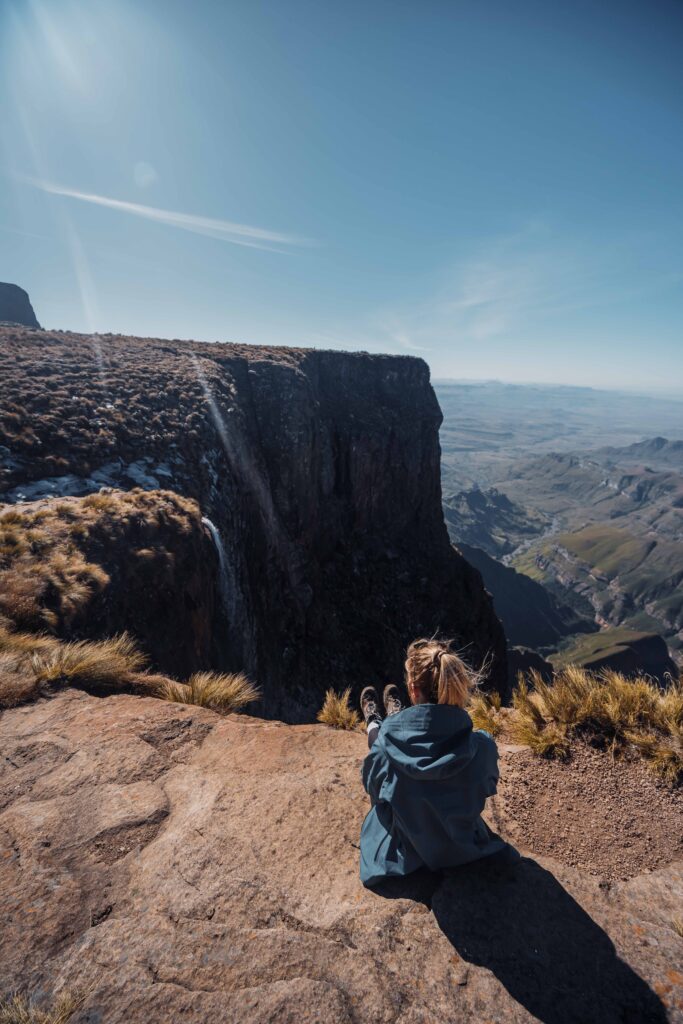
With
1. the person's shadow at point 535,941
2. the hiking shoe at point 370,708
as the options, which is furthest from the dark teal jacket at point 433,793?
the hiking shoe at point 370,708

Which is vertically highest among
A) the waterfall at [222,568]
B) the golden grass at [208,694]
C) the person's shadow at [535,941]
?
the person's shadow at [535,941]

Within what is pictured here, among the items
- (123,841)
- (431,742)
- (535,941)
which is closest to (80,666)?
(123,841)

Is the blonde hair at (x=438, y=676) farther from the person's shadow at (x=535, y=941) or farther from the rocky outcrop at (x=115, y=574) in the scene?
the rocky outcrop at (x=115, y=574)

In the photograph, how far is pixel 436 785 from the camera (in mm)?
3709

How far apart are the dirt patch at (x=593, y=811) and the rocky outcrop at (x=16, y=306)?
104040mm

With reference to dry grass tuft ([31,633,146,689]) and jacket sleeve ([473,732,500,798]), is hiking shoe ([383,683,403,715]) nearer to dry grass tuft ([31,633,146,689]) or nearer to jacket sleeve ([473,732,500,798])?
jacket sleeve ([473,732,500,798])

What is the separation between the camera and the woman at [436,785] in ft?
12.0

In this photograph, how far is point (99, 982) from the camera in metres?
2.87

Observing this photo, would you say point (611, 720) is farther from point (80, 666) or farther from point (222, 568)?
point (222, 568)

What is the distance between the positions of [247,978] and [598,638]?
156m

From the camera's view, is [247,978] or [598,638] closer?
[247,978]

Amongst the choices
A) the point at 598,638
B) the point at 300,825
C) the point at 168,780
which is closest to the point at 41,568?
the point at 168,780

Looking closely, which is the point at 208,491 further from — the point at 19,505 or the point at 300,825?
the point at 300,825

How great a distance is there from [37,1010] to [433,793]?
9.66 feet
